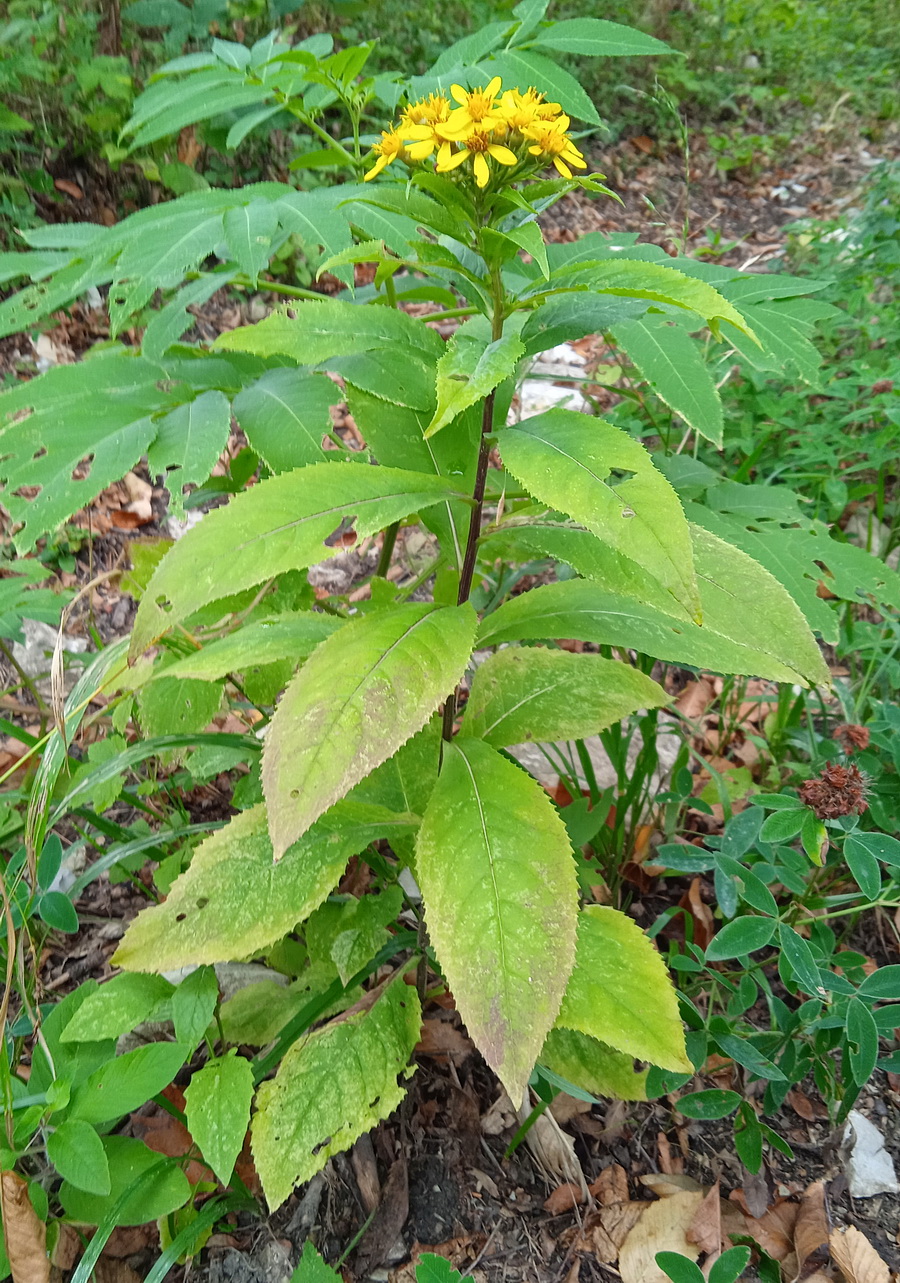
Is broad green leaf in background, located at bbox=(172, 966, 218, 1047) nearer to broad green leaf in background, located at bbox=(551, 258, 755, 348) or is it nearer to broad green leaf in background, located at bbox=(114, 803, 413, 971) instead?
broad green leaf in background, located at bbox=(114, 803, 413, 971)

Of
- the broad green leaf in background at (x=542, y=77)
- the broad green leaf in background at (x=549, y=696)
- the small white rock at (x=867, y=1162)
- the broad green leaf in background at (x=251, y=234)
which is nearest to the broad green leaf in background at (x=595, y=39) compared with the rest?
the broad green leaf in background at (x=542, y=77)

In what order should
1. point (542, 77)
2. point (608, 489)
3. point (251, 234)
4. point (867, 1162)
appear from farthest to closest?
1. point (542, 77)
2. point (867, 1162)
3. point (251, 234)
4. point (608, 489)

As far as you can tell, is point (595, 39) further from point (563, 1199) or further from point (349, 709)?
point (563, 1199)

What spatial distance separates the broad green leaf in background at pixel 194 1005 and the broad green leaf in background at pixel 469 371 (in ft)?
2.90

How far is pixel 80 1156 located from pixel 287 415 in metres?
1.16

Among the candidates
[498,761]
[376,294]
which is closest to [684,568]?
[498,761]

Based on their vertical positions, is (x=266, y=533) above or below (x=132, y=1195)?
above

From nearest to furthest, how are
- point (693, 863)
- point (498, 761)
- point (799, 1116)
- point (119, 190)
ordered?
point (498, 761) → point (693, 863) → point (799, 1116) → point (119, 190)

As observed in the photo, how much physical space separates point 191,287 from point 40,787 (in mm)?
927

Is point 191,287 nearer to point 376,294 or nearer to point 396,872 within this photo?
point 376,294

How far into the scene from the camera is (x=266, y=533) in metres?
0.94

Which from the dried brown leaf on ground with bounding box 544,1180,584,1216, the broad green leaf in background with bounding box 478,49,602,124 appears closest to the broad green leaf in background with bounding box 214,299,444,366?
the broad green leaf in background with bounding box 478,49,602,124

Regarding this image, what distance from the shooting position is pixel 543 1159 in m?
1.38

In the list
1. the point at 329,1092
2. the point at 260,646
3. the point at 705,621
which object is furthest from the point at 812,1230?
the point at 260,646
